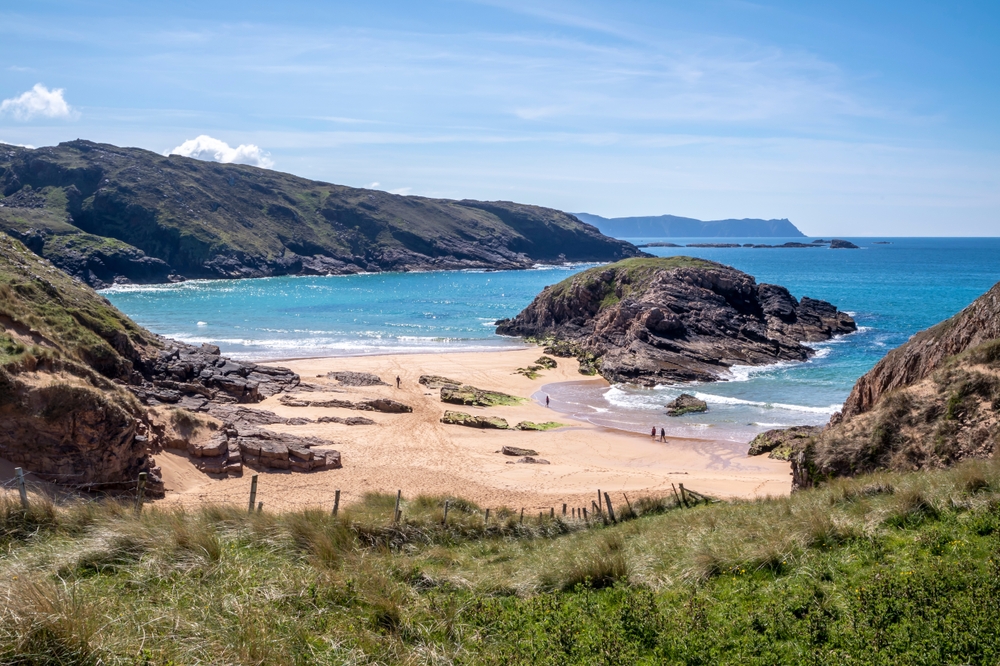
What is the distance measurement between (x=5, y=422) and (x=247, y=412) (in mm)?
11161

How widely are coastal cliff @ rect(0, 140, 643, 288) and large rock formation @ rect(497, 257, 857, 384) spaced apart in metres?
81.8

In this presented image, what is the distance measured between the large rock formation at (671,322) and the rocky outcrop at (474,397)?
919cm

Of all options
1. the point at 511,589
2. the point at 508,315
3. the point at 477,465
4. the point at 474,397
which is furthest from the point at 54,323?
the point at 508,315

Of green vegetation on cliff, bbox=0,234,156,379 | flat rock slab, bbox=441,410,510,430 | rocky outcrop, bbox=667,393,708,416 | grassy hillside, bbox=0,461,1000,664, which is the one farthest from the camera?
rocky outcrop, bbox=667,393,708,416

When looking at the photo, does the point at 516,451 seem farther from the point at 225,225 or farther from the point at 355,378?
the point at 225,225

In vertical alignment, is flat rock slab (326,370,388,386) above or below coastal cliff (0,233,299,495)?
below

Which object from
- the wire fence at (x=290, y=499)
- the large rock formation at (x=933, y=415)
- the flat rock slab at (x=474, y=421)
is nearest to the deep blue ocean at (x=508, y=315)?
the flat rock slab at (x=474, y=421)

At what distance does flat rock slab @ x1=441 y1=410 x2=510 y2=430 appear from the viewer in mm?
32478

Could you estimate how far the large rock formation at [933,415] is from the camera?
45.1 ft

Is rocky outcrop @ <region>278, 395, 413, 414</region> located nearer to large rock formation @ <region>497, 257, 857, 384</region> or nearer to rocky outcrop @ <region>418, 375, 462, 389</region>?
rocky outcrop @ <region>418, 375, 462, 389</region>

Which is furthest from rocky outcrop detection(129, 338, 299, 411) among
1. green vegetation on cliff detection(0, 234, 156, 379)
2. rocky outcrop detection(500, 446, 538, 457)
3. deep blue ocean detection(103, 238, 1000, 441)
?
deep blue ocean detection(103, 238, 1000, 441)

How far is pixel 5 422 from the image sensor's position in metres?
17.6

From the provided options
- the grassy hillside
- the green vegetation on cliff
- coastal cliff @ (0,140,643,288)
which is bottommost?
the grassy hillside

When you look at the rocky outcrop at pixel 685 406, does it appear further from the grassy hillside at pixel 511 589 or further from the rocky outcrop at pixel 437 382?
the grassy hillside at pixel 511 589
